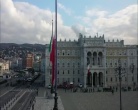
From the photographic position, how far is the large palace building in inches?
3302

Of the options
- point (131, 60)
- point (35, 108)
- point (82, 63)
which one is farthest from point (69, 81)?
point (35, 108)

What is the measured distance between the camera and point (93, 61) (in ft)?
280

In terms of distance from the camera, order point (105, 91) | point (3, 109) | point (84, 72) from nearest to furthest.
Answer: point (3, 109) → point (105, 91) → point (84, 72)

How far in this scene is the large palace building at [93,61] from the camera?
8388 centimetres

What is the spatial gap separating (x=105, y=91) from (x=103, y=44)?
16240 millimetres

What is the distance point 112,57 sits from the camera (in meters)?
87.8

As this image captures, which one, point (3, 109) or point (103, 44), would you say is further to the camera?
point (103, 44)

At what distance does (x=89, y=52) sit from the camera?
84500mm

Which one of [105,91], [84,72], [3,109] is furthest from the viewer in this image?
[84,72]

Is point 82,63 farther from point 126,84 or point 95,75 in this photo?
point 126,84

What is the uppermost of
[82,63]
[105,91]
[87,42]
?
[87,42]

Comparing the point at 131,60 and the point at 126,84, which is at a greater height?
the point at 131,60

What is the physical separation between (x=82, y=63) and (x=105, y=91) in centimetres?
1570

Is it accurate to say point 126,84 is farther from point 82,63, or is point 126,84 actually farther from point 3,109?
point 3,109
